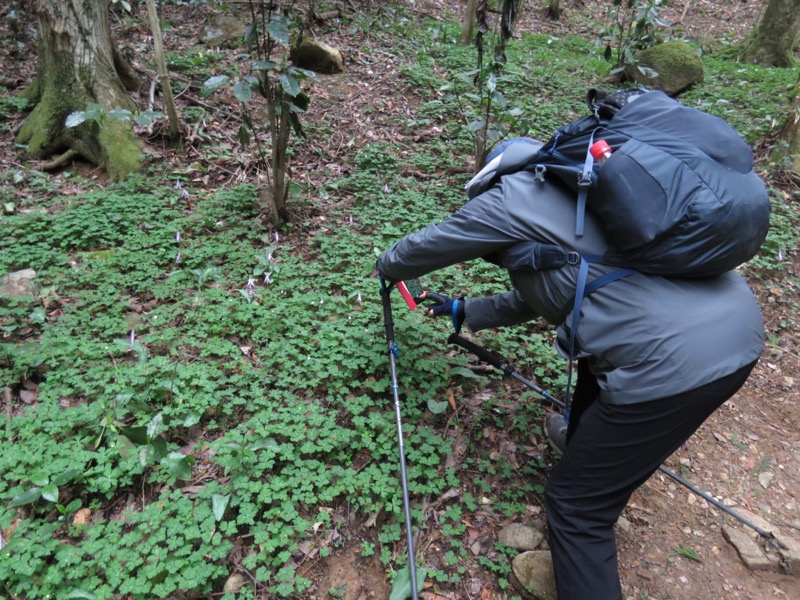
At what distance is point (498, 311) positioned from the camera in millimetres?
3205

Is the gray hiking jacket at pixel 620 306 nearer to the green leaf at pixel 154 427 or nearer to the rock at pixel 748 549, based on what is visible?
the rock at pixel 748 549

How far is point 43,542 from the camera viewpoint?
2195 mm

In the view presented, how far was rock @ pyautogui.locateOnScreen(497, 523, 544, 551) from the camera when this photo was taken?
2486 mm

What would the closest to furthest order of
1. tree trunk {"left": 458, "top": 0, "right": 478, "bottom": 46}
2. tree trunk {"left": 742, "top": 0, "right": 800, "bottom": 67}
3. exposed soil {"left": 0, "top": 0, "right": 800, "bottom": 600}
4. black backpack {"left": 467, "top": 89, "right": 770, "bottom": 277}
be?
black backpack {"left": 467, "top": 89, "right": 770, "bottom": 277}
exposed soil {"left": 0, "top": 0, "right": 800, "bottom": 600}
tree trunk {"left": 458, "top": 0, "right": 478, "bottom": 46}
tree trunk {"left": 742, "top": 0, "right": 800, "bottom": 67}

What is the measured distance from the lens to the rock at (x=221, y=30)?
816 cm

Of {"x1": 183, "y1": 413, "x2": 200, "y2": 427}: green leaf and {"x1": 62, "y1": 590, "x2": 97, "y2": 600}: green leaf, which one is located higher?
{"x1": 183, "y1": 413, "x2": 200, "y2": 427}: green leaf

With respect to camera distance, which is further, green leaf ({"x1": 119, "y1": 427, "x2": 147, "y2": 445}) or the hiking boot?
the hiking boot

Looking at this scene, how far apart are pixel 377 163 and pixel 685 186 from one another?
4.42 m

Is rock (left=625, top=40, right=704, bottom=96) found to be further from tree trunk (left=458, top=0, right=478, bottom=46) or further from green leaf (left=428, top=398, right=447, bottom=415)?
green leaf (left=428, top=398, right=447, bottom=415)

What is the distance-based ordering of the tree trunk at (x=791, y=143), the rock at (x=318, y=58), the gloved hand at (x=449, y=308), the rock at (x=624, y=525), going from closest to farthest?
the rock at (x=624, y=525) → the gloved hand at (x=449, y=308) → the tree trunk at (x=791, y=143) → the rock at (x=318, y=58)

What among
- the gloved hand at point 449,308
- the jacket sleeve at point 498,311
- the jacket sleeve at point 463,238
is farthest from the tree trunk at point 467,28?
the jacket sleeve at point 463,238

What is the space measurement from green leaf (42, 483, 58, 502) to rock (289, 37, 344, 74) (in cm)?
708

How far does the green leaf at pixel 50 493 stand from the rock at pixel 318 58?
708 cm

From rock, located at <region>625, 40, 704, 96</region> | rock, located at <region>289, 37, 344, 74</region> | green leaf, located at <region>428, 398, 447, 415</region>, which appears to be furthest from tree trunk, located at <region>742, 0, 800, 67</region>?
green leaf, located at <region>428, 398, 447, 415</region>
